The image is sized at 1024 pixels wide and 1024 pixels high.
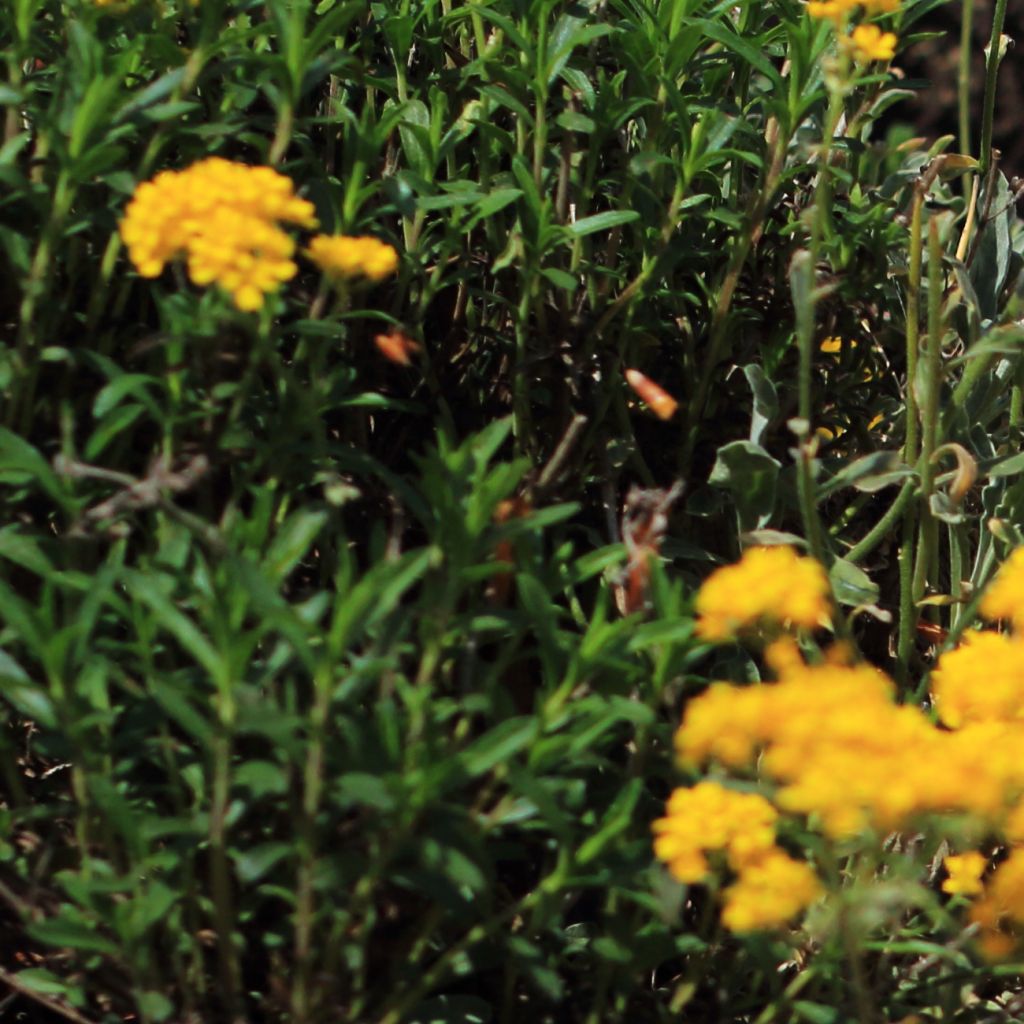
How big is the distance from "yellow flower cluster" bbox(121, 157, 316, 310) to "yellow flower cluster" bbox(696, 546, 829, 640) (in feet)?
1.71

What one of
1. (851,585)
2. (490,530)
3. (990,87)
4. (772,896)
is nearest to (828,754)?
(772,896)

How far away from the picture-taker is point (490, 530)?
1686mm

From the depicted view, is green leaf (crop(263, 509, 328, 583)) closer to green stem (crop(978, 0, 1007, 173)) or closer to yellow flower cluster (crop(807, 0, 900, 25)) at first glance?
yellow flower cluster (crop(807, 0, 900, 25))

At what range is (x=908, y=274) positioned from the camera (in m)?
2.23

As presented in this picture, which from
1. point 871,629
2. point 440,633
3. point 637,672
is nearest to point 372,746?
point 440,633

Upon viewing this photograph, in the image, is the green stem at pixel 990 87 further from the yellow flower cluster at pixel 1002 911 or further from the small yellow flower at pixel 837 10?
the yellow flower cluster at pixel 1002 911

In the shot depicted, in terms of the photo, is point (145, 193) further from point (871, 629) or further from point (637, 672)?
point (871, 629)

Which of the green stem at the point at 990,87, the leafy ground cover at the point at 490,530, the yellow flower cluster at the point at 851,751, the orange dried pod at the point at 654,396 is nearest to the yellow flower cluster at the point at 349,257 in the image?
the leafy ground cover at the point at 490,530

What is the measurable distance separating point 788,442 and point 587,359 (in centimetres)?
43

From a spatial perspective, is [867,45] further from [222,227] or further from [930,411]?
[222,227]

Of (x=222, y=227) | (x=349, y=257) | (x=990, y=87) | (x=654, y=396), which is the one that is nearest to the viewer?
(x=222, y=227)

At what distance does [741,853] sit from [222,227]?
0.77 meters

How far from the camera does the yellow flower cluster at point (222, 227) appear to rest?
1543mm

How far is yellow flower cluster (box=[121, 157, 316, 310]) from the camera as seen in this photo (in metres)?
1.54
